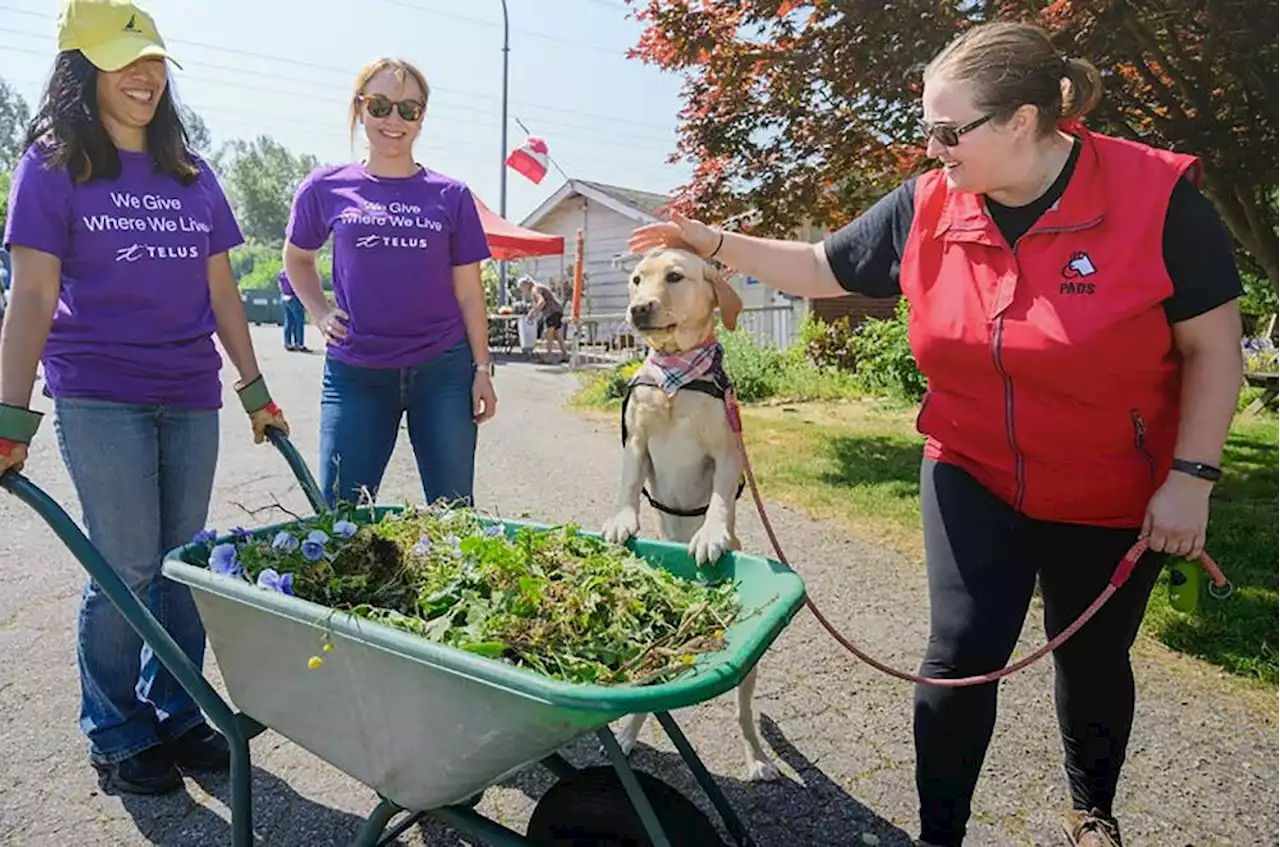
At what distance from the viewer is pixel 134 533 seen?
7.96 ft

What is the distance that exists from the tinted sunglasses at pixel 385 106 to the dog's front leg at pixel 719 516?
4.75 feet

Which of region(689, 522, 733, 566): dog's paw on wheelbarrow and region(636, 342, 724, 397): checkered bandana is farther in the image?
region(636, 342, 724, 397): checkered bandana

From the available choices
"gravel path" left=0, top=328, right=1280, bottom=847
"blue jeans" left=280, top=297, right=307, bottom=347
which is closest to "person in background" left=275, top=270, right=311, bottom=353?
"blue jeans" left=280, top=297, right=307, bottom=347

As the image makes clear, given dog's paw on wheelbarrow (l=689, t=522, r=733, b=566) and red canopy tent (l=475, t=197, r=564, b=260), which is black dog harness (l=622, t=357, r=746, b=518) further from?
red canopy tent (l=475, t=197, r=564, b=260)

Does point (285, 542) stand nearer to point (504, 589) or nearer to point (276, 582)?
point (276, 582)

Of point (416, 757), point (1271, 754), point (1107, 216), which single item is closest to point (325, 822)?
point (416, 757)

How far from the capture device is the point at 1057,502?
1.93m

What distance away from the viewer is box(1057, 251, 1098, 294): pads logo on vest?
177 centimetres

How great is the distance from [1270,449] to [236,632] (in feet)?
29.4

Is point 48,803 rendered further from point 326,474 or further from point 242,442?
point 242,442

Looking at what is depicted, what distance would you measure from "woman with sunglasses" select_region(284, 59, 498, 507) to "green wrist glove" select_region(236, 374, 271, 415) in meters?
0.24

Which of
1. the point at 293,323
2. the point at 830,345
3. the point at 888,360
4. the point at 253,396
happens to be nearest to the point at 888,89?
the point at 253,396

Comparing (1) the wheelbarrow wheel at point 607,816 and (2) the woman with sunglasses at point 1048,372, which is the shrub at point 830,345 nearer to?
(2) the woman with sunglasses at point 1048,372

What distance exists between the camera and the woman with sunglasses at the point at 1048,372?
5.77 feet
